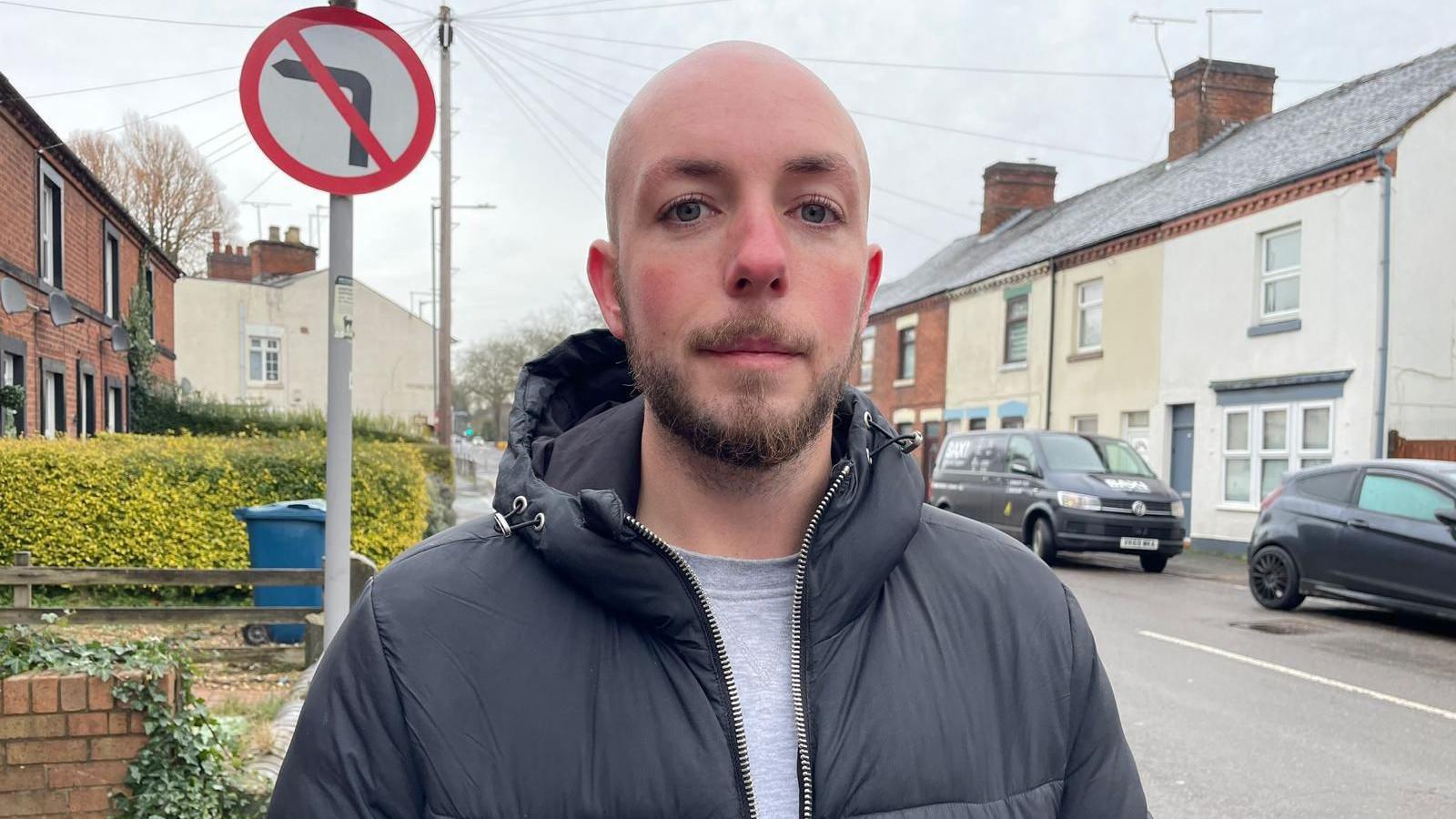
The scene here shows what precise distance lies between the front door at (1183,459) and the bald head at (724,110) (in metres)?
18.2

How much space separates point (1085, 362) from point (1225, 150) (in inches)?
203

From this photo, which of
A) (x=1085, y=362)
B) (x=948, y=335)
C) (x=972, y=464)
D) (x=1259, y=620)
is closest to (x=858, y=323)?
(x=1259, y=620)

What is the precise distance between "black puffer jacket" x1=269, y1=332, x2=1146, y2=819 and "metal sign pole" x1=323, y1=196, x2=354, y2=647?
7.52 feet

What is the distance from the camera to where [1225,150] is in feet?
68.2

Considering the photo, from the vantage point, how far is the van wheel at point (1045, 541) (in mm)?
13977

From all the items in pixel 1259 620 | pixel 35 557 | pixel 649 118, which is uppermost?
pixel 649 118

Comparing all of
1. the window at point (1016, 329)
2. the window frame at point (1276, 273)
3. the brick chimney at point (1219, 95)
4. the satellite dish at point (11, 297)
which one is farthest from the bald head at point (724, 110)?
the brick chimney at point (1219, 95)

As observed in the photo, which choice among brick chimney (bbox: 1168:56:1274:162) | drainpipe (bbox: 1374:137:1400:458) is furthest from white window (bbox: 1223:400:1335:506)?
brick chimney (bbox: 1168:56:1274:162)

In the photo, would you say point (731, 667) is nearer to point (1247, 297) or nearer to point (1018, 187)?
point (1247, 297)

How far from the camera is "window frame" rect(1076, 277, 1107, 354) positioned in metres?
20.8

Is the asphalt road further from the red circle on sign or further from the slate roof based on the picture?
the slate roof

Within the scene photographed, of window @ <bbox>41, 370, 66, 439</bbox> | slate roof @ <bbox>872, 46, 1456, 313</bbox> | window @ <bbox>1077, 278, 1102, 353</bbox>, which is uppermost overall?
slate roof @ <bbox>872, 46, 1456, 313</bbox>

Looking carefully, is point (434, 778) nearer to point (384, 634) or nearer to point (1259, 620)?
point (384, 634)

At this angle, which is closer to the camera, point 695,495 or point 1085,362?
point 695,495
